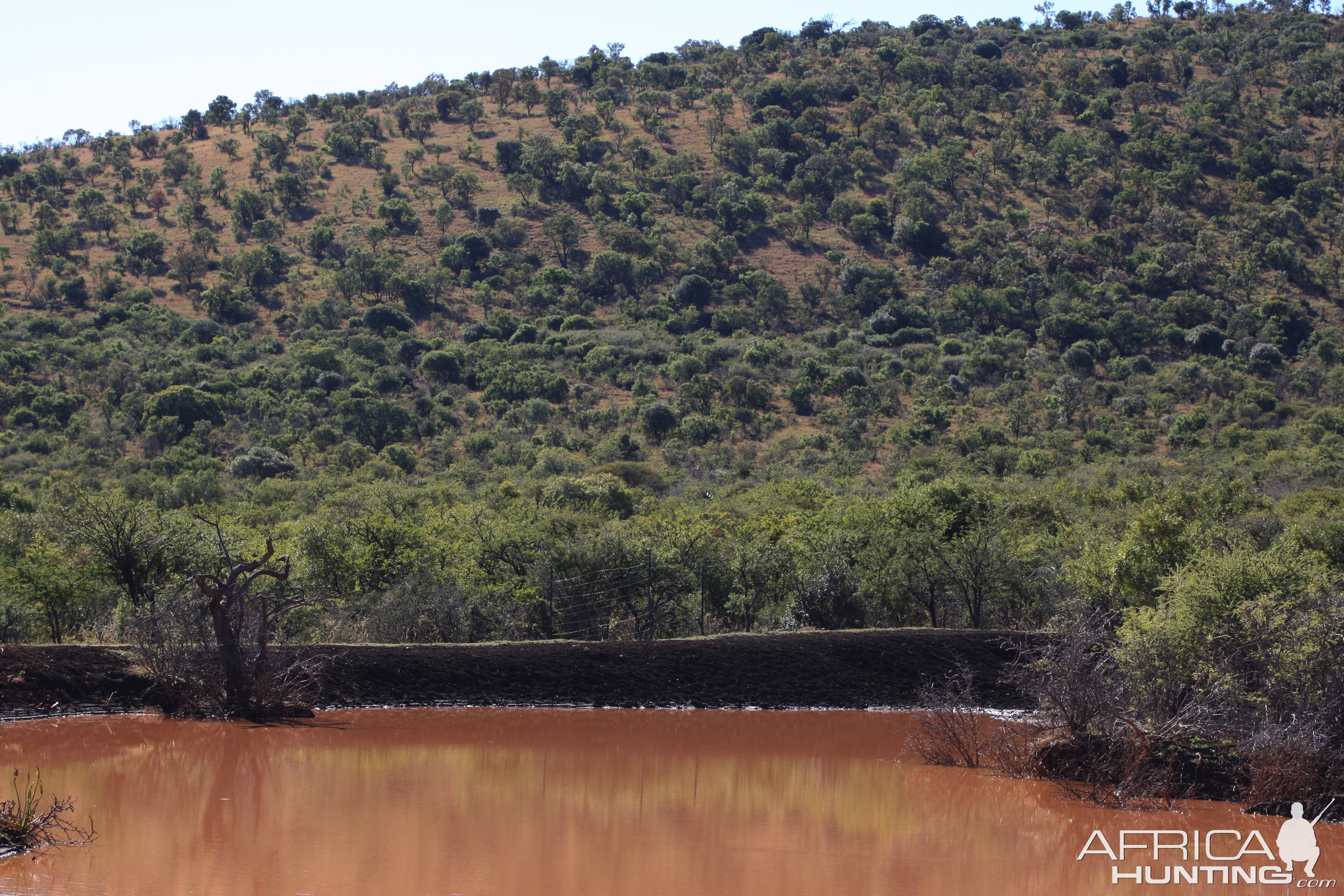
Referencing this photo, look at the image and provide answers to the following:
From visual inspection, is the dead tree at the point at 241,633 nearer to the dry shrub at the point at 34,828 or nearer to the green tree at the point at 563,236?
the dry shrub at the point at 34,828

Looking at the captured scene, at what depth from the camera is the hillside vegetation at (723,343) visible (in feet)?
98.0

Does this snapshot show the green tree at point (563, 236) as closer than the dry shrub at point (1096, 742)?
No

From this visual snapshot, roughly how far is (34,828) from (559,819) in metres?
6.24

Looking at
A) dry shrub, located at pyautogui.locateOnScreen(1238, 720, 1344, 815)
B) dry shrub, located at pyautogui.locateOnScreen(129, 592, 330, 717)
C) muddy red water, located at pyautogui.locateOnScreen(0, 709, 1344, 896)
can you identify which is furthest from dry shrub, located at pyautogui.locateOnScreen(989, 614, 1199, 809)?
dry shrub, located at pyautogui.locateOnScreen(129, 592, 330, 717)

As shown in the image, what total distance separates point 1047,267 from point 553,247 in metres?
39.0

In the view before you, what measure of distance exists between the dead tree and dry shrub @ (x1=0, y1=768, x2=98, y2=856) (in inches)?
231

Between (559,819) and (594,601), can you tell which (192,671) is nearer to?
(559,819)

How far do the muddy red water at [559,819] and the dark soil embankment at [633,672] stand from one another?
3.88 feet

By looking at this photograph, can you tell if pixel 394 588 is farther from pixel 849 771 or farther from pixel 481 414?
pixel 481 414

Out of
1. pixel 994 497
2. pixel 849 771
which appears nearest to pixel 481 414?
pixel 994 497

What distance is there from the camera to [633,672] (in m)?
24.3

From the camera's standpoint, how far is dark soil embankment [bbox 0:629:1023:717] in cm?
2089

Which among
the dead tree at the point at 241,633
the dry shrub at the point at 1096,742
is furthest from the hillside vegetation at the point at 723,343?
the dead tree at the point at 241,633

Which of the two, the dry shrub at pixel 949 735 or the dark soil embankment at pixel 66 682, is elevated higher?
the dark soil embankment at pixel 66 682
